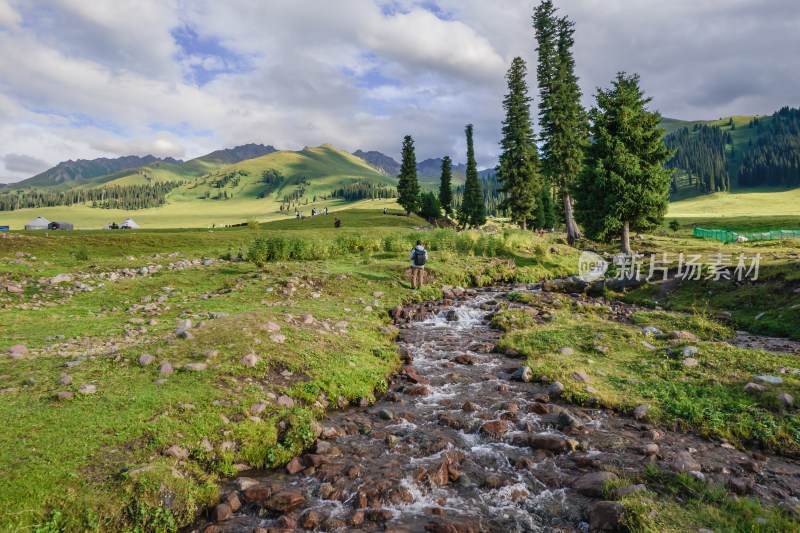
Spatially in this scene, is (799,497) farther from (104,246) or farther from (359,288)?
(104,246)

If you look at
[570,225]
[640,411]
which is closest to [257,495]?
[640,411]

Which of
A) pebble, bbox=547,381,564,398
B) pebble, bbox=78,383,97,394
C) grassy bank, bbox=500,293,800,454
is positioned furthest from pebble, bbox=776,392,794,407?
pebble, bbox=78,383,97,394

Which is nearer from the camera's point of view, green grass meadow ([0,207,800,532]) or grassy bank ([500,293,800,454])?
green grass meadow ([0,207,800,532])

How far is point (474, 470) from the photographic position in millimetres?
6629

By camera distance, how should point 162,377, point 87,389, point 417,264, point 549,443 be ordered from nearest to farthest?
1. point 549,443
2. point 87,389
3. point 162,377
4. point 417,264

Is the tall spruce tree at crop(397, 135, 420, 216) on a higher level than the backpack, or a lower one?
higher

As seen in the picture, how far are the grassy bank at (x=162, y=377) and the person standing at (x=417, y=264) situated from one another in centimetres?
79

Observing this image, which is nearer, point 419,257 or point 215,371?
point 215,371

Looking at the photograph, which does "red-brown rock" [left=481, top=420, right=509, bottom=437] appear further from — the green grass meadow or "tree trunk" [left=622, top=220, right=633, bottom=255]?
"tree trunk" [left=622, top=220, right=633, bottom=255]

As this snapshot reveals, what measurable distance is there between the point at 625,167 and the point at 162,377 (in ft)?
95.9

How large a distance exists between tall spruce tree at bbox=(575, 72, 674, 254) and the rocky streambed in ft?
73.4

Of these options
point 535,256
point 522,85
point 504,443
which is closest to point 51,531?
point 504,443

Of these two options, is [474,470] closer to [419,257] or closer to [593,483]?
[593,483]

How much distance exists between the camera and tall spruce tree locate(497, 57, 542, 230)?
52.4 meters
